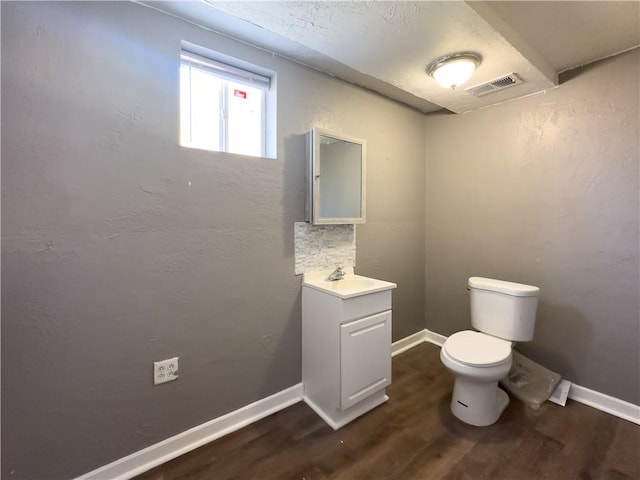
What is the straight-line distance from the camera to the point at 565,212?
1936mm

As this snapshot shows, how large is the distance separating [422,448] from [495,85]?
2.30 metres

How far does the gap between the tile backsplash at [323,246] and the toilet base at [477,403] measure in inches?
41.8

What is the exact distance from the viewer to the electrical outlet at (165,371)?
1.40 m

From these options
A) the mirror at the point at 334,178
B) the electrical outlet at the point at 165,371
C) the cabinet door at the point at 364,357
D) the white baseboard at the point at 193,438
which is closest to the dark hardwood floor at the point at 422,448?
the white baseboard at the point at 193,438

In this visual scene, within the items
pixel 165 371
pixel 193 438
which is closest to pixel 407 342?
pixel 193 438

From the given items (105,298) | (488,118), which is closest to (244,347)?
(105,298)

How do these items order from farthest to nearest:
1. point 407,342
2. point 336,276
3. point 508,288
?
point 407,342
point 336,276
point 508,288

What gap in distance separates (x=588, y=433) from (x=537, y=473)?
55 centimetres

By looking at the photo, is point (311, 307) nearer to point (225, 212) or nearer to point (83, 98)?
point (225, 212)

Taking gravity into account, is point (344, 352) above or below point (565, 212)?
below

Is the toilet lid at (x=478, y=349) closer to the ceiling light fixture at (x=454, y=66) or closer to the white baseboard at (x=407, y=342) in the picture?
the white baseboard at (x=407, y=342)

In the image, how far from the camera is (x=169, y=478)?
1.32 meters

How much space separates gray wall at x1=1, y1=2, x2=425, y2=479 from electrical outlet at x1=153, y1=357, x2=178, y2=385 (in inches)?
1.1

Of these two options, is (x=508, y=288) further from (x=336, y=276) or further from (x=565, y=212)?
(x=336, y=276)
